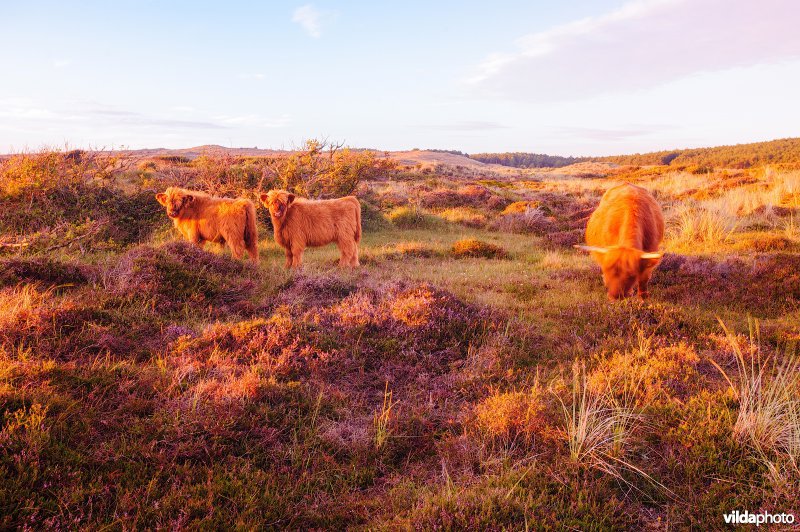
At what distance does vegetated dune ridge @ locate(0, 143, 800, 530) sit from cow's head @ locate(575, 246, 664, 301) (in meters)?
0.51

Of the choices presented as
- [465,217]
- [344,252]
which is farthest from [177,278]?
[465,217]

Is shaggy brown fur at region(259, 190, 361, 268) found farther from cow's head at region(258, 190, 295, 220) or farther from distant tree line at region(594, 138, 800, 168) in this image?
distant tree line at region(594, 138, 800, 168)

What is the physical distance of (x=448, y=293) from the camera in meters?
6.80

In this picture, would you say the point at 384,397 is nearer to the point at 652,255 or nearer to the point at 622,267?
the point at 652,255

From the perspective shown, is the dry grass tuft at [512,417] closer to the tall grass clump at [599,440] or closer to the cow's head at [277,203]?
the tall grass clump at [599,440]

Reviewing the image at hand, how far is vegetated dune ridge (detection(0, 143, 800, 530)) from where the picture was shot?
288 centimetres

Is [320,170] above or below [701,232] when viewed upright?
above

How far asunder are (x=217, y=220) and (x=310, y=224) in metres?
2.09

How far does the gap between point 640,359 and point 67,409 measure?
5517 mm

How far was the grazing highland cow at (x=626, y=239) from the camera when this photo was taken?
7203mm

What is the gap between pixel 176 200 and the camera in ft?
31.8

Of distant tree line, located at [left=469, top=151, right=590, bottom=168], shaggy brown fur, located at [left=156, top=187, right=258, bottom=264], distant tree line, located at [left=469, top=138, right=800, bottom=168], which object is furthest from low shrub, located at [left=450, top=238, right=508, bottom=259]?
distant tree line, located at [left=469, top=151, right=590, bottom=168]

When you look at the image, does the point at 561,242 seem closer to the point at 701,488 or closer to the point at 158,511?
the point at 701,488

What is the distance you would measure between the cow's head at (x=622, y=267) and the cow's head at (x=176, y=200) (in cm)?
828
